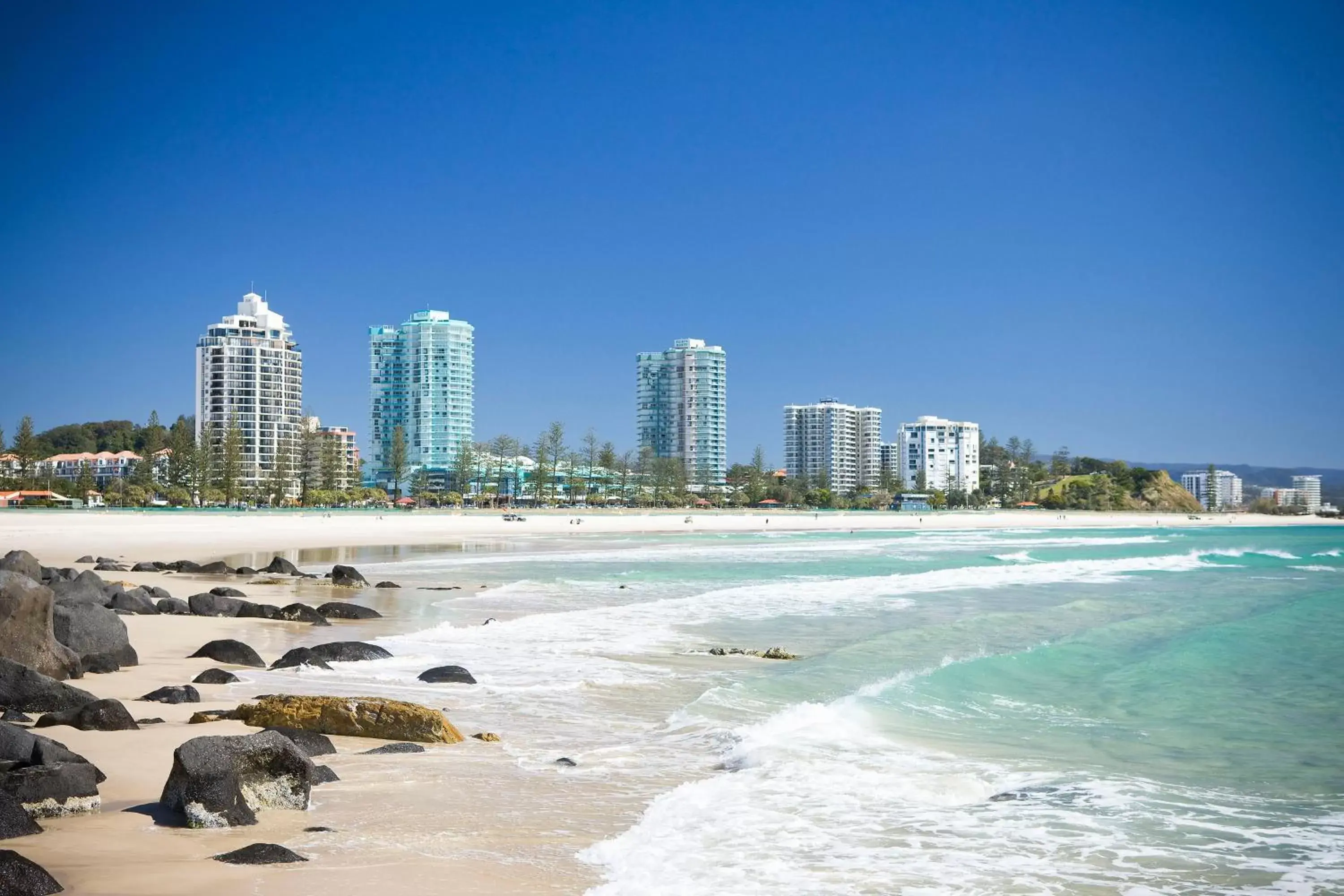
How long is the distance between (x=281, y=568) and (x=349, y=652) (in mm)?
16664

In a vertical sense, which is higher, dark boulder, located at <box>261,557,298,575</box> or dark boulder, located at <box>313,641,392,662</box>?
dark boulder, located at <box>313,641,392,662</box>

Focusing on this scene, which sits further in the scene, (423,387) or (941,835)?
(423,387)

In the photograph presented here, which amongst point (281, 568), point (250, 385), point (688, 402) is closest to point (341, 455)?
point (250, 385)

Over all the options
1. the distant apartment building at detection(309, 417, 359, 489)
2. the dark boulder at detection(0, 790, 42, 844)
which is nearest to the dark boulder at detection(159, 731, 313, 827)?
the dark boulder at detection(0, 790, 42, 844)

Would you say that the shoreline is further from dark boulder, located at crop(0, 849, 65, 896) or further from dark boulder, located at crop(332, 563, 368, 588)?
dark boulder, located at crop(0, 849, 65, 896)

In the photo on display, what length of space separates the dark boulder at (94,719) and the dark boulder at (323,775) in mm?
1956

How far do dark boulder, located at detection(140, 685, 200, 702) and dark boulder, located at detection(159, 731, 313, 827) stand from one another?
10.8 feet

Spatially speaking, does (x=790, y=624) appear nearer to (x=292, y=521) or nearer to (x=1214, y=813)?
(x=1214, y=813)

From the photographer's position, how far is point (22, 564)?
15.3 metres

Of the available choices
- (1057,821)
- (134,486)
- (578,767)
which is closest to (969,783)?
(1057,821)

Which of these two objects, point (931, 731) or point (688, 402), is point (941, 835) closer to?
point (931, 731)

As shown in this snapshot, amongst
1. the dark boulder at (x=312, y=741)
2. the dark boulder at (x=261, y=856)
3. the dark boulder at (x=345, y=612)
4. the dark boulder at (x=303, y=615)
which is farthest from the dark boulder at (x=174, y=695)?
the dark boulder at (x=345, y=612)

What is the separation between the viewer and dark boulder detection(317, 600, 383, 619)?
666 inches

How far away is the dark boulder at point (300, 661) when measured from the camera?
11.3 metres
